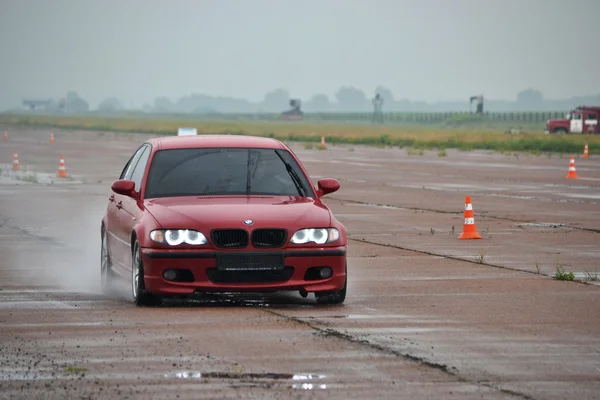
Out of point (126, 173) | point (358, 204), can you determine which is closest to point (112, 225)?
point (126, 173)

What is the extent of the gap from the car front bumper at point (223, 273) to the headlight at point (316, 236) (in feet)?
0.27

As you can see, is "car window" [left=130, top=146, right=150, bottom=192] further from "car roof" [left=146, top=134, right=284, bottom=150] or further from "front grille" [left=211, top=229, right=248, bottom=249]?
"front grille" [left=211, top=229, right=248, bottom=249]

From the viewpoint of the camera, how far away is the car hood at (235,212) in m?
11.8

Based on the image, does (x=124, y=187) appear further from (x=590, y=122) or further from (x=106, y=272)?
(x=590, y=122)

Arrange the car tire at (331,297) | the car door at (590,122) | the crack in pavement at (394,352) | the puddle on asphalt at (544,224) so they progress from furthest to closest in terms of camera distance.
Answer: the car door at (590,122) < the puddle on asphalt at (544,224) < the car tire at (331,297) < the crack in pavement at (394,352)

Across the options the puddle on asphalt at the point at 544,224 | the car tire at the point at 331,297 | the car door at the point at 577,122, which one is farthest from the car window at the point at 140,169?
the car door at the point at 577,122

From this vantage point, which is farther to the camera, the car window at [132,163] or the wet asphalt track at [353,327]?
the car window at [132,163]

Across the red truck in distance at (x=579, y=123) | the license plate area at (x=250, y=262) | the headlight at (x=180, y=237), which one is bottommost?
the red truck in distance at (x=579, y=123)

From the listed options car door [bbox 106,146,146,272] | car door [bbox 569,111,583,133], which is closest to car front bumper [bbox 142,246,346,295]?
car door [bbox 106,146,146,272]

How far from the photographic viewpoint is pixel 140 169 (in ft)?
44.4

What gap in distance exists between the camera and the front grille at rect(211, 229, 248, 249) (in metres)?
11.8

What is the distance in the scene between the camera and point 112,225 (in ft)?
45.8

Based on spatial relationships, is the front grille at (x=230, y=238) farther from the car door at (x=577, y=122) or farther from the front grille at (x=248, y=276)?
the car door at (x=577, y=122)

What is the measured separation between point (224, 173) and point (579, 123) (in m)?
83.5
